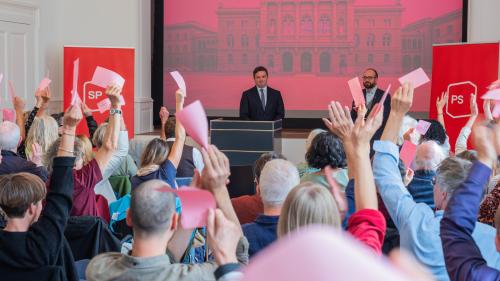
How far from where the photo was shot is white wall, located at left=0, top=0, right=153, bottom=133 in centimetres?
1057

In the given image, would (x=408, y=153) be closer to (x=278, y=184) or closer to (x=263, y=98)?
(x=278, y=184)

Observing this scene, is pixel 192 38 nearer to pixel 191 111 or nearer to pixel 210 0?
pixel 210 0

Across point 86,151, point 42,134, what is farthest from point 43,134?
point 86,151

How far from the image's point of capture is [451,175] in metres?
2.56

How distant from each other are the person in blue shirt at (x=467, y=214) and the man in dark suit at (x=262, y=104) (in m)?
7.96

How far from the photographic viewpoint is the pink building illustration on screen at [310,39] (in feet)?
36.8

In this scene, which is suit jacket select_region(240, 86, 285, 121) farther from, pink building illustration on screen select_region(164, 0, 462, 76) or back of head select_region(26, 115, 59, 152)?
back of head select_region(26, 115, 59, 152)

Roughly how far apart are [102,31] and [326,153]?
8001mm

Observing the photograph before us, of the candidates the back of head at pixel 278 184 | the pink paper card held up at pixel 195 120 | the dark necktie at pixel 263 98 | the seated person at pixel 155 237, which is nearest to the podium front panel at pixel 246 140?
the dark necktie at pixel 263 98

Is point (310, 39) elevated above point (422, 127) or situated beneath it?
elevated above

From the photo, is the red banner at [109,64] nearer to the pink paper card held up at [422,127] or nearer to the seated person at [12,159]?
the seated person at [12,159]

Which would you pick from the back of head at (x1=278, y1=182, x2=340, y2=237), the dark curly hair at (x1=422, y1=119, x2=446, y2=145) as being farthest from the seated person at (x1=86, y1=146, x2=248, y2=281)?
the dark curly hair at (x1=422, y1=119, x2=446, y2=145)

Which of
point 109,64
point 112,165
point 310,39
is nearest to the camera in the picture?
point 112,165

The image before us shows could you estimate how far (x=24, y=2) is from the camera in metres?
9.69
